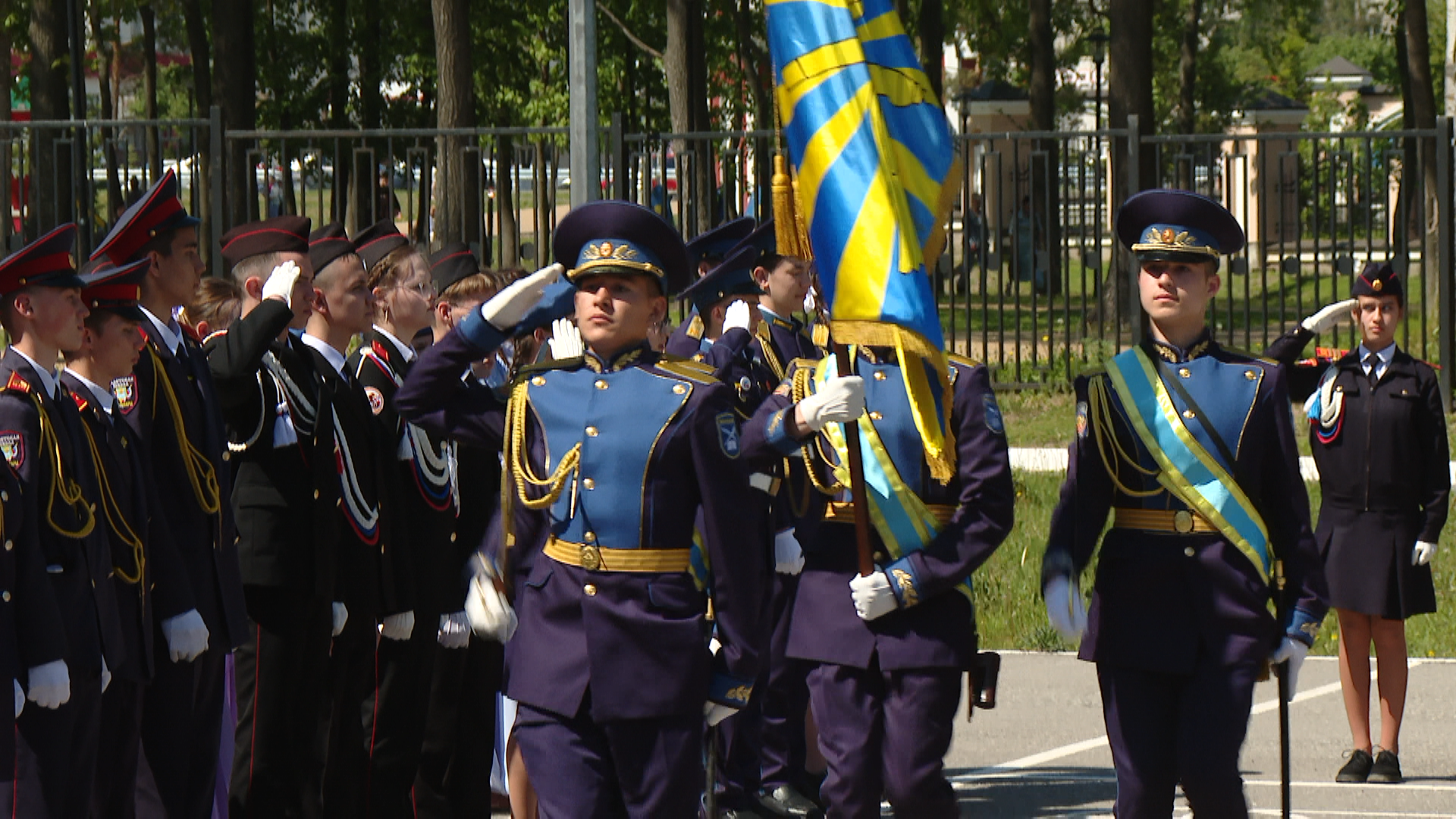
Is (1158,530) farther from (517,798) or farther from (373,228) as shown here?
(373,228)

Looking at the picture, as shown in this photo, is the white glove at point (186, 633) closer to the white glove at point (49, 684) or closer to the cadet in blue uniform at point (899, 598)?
the white glove at point (49, 684)

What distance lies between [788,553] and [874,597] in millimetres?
542

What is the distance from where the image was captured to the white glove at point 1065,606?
591 cm

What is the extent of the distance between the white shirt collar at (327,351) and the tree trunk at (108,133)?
3.05 feet

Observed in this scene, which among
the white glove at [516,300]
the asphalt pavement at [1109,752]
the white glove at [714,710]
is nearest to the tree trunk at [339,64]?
the asphalt pavement at [1109,752]

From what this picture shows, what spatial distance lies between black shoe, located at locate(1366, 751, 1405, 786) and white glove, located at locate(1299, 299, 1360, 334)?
6.26ft

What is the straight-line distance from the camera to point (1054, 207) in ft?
55.5

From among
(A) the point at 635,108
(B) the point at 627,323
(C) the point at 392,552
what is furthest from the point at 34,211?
(A) the point at 635,108

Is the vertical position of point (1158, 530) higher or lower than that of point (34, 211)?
lower

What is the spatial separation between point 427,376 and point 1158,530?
210 centimetres

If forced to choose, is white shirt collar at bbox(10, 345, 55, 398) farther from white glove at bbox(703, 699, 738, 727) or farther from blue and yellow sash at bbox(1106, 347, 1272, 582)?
blue and yellow sash at bbox(1106, 347, 1272, 582)

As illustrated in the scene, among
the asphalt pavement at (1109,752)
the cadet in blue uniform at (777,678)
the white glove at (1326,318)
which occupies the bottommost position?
the asphalt pavement at (1109,752)

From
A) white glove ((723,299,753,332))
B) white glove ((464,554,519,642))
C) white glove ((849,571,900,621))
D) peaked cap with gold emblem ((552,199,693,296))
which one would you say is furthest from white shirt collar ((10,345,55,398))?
white glove ((723,299,753,332))

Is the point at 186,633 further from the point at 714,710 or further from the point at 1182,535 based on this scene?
the point at 1182,535
